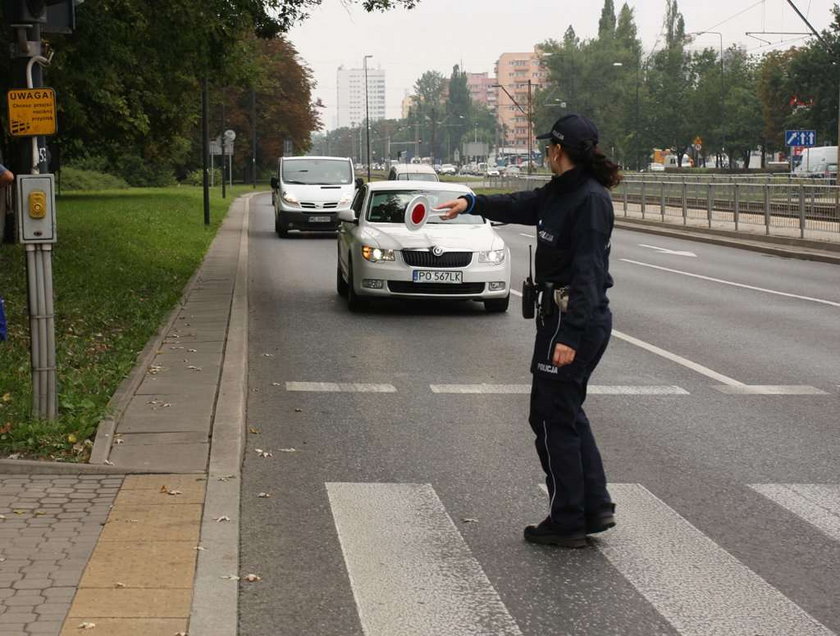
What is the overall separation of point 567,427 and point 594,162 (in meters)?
1.11

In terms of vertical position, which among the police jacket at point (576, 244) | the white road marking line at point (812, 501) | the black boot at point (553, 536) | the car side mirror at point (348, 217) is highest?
the police jacket at point (576, 244)

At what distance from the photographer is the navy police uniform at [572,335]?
18.4ft

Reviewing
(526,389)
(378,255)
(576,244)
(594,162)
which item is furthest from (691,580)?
(378,255)

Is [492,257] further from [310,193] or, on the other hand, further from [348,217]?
[310,193]

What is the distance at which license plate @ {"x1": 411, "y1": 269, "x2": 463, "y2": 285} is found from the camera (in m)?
15.2

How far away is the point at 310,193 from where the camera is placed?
33156 millimetres

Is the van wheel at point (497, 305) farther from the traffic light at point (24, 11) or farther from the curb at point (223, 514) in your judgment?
the traffic light at point (24, 11)

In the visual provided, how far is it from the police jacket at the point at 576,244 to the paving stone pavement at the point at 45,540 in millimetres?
2146

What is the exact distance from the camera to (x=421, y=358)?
11.9 meters

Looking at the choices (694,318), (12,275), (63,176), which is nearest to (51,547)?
(694,318)

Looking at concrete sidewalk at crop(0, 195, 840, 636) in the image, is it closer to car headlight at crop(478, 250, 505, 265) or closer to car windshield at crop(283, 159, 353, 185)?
car headlight at crop(478, 250, 505, 265)

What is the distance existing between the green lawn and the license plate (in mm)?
2719

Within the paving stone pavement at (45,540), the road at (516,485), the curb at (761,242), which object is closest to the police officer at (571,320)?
the road at (516,485)

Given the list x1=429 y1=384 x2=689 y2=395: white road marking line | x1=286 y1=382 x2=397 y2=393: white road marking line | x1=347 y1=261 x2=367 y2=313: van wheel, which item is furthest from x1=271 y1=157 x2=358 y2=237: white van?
x1=429 y1=384 x2=689 y2=395: white road marking line
